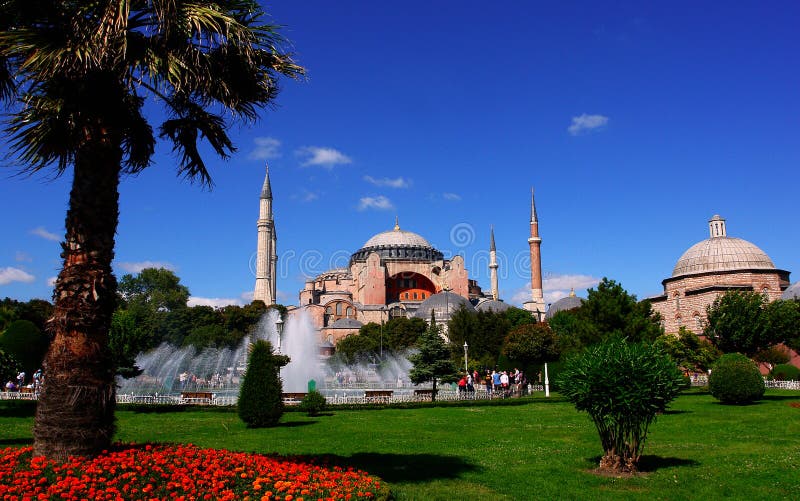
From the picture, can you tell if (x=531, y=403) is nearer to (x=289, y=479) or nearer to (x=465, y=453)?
(x=465, y=453)

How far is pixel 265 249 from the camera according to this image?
5669 cm

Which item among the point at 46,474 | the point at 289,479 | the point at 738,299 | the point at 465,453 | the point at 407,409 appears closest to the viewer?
the point at 46,474

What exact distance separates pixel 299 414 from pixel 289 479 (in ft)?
35.2

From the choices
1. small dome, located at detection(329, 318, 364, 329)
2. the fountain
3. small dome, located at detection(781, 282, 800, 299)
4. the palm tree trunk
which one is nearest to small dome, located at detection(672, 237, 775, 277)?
small dome, located at detection(781, 282, 800, 299)

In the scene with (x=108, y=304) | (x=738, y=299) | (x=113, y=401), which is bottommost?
(x=113, y=401)

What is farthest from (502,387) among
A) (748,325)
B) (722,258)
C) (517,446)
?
(722,258)

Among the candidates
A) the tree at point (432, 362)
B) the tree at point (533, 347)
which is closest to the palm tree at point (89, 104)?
the tree at point (432, 362)

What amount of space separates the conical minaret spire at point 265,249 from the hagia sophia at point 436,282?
0.09 metres

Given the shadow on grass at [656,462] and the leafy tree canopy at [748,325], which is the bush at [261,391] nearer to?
the shadow on grass at [656,462]

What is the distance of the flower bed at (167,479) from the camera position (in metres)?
4.72

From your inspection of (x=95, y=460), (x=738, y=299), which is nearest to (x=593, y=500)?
(x=95, y=460)

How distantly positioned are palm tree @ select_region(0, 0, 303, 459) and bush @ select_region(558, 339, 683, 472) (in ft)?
17.0

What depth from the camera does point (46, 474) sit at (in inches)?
196

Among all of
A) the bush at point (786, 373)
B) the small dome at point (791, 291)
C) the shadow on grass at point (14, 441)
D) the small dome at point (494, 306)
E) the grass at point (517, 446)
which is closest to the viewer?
the grass at point (517, 446)
